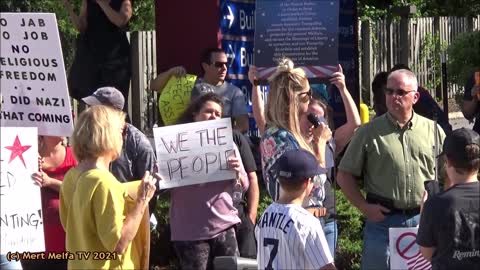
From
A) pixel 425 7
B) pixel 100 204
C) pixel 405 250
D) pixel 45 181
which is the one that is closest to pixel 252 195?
pixel 405 250

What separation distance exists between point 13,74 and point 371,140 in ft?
7.67

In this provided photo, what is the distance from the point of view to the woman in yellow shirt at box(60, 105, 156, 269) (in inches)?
221

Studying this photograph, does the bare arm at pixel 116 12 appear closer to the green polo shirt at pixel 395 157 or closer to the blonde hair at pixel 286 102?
the blonde hair at pixel 286 102

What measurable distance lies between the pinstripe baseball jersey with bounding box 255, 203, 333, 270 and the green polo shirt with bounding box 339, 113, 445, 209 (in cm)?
150

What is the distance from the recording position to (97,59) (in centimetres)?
991

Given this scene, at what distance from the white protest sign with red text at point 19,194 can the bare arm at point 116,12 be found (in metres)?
3.53

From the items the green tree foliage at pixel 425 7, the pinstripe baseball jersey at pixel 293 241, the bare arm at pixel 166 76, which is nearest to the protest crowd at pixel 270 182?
the pinstripe baseball jersey at pixel 293 241

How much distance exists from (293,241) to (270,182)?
1.40 meters

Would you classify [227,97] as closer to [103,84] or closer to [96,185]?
[103,84]

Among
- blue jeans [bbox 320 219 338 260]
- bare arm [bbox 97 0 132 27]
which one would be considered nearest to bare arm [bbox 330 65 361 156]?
blue jeans [bbox 320 219 338 260]

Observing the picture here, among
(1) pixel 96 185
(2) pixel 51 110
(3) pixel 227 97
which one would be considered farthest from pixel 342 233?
(1) pixel 96 185

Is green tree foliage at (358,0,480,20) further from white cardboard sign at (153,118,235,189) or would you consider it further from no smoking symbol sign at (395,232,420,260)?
no smoking symbol sign at (395,232,420,260)

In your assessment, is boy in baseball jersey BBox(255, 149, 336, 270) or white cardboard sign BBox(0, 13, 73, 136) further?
white cardboard sign BBox(0, 13, 73, 136)

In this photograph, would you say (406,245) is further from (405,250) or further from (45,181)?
(45,181)
